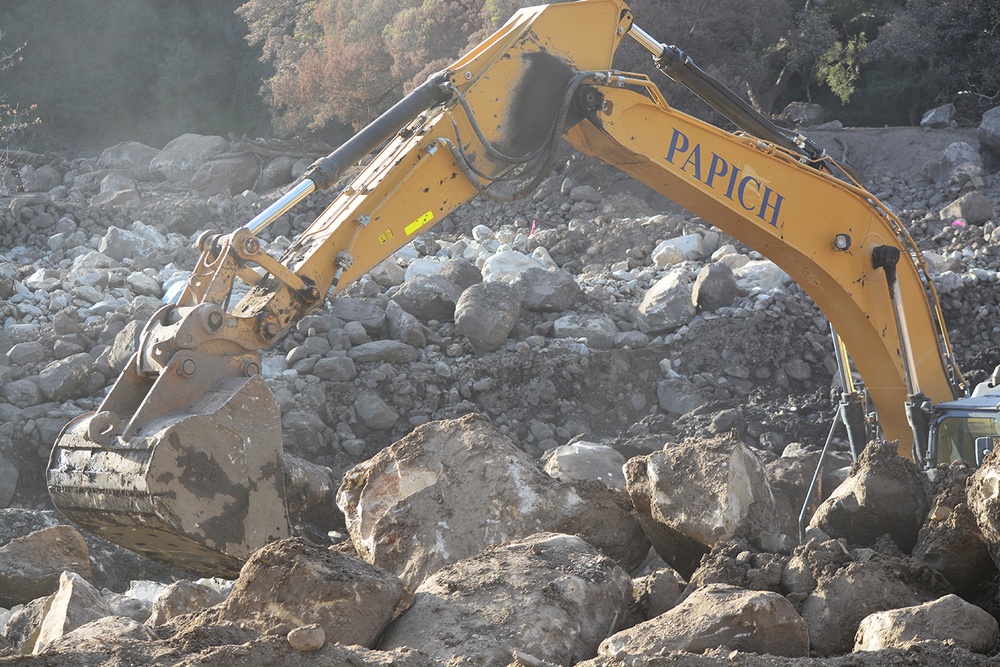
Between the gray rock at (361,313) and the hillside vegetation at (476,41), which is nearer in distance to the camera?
the gray rock at (361,313)

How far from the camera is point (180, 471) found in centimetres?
378

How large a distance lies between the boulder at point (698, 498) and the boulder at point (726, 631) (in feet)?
2.86

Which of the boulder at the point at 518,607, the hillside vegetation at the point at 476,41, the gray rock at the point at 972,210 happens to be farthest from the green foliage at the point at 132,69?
the boulder at the point at 518,607

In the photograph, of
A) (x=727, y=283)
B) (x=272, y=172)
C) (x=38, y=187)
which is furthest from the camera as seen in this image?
(x=38, y=187)

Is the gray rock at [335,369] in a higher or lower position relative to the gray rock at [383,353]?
lower

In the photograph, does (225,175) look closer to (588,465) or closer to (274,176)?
(274,176)

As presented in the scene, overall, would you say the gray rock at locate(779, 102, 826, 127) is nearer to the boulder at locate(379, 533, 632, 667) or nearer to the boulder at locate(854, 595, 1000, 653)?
the boulder at locate(379, 533, 632, 667)

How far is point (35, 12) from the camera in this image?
2852cm

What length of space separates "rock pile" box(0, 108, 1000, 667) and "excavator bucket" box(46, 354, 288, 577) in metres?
0.28

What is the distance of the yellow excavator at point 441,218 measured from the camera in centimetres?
389

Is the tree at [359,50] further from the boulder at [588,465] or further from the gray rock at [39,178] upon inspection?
the boulder at [588,465]

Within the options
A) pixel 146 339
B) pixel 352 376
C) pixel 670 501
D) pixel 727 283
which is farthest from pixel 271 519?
pixel 727 283

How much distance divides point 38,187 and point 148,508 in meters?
19.2

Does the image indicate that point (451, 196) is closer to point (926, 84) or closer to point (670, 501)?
point (670, 501)
